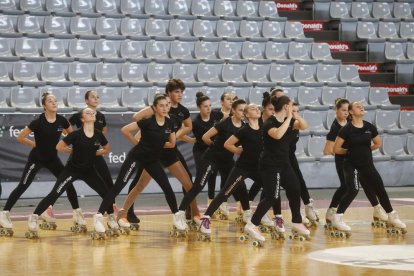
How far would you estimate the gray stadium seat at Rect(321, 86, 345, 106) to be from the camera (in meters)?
21.0

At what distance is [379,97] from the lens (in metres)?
21.8

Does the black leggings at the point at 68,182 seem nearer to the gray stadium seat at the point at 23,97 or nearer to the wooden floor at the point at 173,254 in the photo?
the wooden floor at the point at 173,254

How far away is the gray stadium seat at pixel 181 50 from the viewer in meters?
20.7

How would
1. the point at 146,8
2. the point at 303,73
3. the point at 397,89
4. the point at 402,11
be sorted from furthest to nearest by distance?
the point at 402,11 < the point at 397,89 < the point at 146,8 < the point at 303,73

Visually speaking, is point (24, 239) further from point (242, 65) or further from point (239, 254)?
point (242, 65)

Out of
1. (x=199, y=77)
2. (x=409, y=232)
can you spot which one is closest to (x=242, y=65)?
(x=199, y=77)

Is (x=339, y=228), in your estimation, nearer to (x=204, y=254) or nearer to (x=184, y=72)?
(x=204, y=254)

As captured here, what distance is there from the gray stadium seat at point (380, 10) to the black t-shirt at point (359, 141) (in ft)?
43.2

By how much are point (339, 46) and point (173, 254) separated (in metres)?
14.6

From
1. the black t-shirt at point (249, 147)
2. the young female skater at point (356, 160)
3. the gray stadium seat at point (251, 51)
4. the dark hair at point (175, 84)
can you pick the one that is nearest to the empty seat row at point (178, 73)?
the gray stadium seat at point (251, 51)

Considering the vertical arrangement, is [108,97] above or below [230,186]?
above

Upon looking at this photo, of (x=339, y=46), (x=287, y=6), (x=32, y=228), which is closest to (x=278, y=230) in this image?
(x=32, y=228)

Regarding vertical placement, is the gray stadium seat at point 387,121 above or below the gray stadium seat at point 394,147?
above

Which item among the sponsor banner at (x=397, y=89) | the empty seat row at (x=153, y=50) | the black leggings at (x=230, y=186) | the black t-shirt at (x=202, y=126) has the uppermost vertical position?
the empty seat row at (x=153, y=50)
